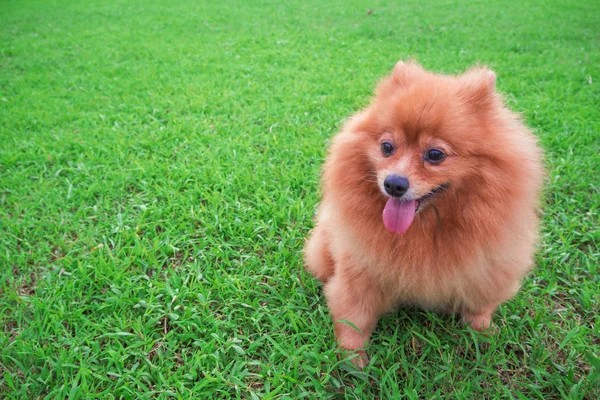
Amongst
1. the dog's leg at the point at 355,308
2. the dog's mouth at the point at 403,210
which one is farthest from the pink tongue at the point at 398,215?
the dog's leg at the point at 355,308

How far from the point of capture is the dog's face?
1.42m

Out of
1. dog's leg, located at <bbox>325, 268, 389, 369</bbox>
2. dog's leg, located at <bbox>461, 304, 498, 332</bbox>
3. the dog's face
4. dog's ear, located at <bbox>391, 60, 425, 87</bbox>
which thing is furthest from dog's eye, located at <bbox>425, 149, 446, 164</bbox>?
dog's leg, located at <bbox>461, 304, 498, 332</bbox>

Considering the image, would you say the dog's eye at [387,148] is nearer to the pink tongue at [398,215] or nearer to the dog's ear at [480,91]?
the pink tongue at [398,215]

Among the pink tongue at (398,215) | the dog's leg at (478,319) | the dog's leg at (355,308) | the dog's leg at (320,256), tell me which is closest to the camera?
the pink tongue at (398,215)

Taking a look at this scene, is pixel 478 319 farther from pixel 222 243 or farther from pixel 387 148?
pixel 222 243

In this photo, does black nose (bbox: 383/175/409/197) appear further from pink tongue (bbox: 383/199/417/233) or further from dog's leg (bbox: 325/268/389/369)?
dog's leg (bbox: 325/268/389/369)

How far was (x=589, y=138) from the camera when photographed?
140 inches

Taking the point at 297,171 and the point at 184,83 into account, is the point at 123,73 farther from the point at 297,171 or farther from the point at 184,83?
the point at 297,171

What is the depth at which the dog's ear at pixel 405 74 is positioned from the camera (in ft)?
5.27

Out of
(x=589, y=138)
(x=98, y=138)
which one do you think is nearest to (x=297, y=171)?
(x=98, y=138)

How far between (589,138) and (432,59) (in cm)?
307

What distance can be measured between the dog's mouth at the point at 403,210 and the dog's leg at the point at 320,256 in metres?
0.59

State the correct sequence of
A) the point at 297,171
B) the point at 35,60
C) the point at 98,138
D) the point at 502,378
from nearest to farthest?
the point at 502,378, the point at 297,171, the point at 98,138, the point at 35,60

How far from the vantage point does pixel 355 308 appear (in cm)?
185
